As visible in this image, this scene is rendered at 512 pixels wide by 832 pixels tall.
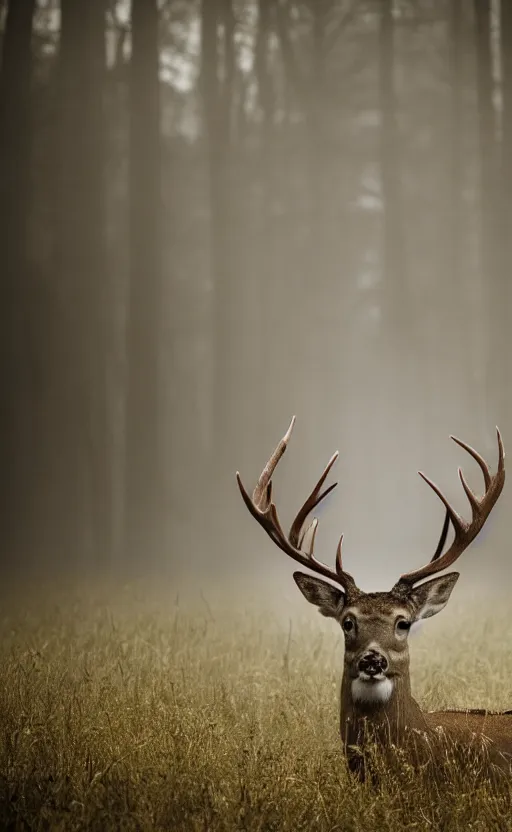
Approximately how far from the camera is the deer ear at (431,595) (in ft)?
12.6

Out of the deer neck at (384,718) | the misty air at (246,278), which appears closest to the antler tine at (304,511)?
the deer neck at (384,718)

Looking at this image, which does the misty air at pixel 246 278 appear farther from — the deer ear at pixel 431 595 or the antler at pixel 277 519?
the deer ear at pixel 431 595

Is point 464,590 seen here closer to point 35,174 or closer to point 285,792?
point 285,792

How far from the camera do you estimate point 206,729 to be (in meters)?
4.43

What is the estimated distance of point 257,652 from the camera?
6832 mm

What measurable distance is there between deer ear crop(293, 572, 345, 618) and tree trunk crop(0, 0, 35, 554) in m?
16.1

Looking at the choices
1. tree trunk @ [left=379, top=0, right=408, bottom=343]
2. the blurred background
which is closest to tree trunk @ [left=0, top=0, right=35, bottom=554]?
the blurred background

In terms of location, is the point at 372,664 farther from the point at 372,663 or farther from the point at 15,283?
the point at 15,283

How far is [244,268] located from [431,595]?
724 inches

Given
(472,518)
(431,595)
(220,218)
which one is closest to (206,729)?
(431,595)

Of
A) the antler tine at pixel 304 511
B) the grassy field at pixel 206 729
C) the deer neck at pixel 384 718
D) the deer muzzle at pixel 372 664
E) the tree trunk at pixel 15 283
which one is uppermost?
the tree trunk at pixel 15 283

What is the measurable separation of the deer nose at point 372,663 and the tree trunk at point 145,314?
15.3 metres

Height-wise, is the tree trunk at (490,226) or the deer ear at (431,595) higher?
the tree trunk at (490,226)

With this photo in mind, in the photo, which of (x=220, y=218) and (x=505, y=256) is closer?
(x=505, y=256)
